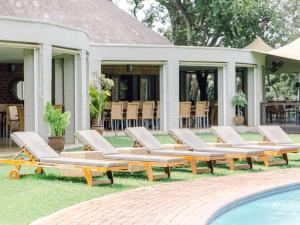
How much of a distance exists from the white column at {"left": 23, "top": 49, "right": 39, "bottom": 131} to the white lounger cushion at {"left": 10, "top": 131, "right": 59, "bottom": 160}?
16.9 feet

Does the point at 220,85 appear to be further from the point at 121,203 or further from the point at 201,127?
the point at 121,203

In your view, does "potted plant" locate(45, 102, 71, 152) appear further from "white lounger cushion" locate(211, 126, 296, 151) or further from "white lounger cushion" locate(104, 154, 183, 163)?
"white lounger cushion" locate(104, 154, 183, 163)

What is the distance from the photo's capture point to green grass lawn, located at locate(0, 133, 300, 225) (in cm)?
859

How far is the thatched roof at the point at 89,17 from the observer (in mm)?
28312

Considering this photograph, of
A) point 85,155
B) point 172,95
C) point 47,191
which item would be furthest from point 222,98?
point 47,191

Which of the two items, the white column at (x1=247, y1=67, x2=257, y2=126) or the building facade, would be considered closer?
the building facade

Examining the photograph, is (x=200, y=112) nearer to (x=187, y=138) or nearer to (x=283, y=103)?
(x=283, y=103)

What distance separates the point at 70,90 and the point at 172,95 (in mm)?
6148

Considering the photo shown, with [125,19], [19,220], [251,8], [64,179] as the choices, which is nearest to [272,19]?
[251,8]

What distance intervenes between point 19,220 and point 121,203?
6.01ft

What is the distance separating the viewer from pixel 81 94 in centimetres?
1980

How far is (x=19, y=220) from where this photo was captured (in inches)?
314

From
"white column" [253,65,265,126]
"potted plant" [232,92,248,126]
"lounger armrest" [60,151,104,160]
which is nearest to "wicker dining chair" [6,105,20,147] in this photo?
"lounger armrest" [60,151,104,160]

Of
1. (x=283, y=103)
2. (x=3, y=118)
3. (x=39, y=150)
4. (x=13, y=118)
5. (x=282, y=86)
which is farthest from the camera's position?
(x=282, y=86)
